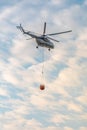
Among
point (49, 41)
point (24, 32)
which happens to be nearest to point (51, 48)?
point (49, 41)

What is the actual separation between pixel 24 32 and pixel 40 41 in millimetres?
7385

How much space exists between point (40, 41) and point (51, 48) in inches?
336

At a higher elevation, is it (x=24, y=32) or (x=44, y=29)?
(x=44, y=29)

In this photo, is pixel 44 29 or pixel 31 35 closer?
pixel 31 35

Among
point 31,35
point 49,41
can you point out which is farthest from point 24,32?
point 49,41

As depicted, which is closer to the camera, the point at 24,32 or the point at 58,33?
the point at 24,32

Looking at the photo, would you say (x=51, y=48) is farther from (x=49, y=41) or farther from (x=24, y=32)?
(x=24, y=32)

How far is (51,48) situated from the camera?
169 m

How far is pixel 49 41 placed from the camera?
16900 centimetres

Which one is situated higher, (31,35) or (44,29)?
(44,29)

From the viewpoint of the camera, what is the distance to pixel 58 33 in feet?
557

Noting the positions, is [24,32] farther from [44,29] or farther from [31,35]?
[44,29]

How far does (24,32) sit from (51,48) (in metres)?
15.2

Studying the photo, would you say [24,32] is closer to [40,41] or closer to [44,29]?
[40,41]
